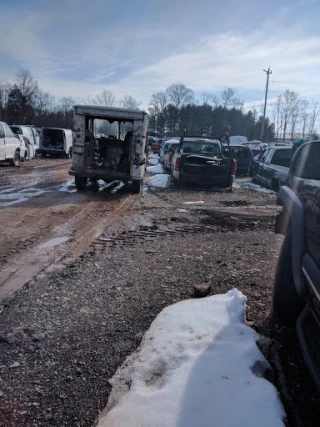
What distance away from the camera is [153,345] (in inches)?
102

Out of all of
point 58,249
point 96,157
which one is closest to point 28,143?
point 96,157

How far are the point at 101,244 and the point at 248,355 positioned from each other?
10.4 ft

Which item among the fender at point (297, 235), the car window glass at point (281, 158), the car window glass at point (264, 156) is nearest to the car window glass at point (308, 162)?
the fender at point (297, 235)

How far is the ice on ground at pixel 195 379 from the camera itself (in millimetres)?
1890

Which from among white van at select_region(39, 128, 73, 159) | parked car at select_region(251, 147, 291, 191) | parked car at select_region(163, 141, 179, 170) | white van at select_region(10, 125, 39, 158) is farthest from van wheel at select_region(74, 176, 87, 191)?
white van at select_region(39, 128, 73, 159)

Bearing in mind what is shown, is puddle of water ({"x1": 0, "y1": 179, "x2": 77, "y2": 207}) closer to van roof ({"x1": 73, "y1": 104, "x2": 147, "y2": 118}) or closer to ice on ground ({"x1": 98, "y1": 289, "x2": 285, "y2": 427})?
van roof ({"x1": 73, "y1": 104, "x2": 147, "y2": 118})

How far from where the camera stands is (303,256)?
244 centimetres

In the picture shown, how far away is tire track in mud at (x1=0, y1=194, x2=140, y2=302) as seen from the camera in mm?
3777

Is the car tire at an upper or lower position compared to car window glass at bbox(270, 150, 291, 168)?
lower

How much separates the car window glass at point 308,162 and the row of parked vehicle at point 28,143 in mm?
13762

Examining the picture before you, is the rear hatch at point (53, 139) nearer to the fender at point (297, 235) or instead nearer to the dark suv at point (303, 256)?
the dark suv at point (303, 256)

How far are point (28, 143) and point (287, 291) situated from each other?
62.2ft

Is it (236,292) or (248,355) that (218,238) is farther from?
(248,355)

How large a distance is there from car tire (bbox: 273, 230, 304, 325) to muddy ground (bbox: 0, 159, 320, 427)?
13cm
